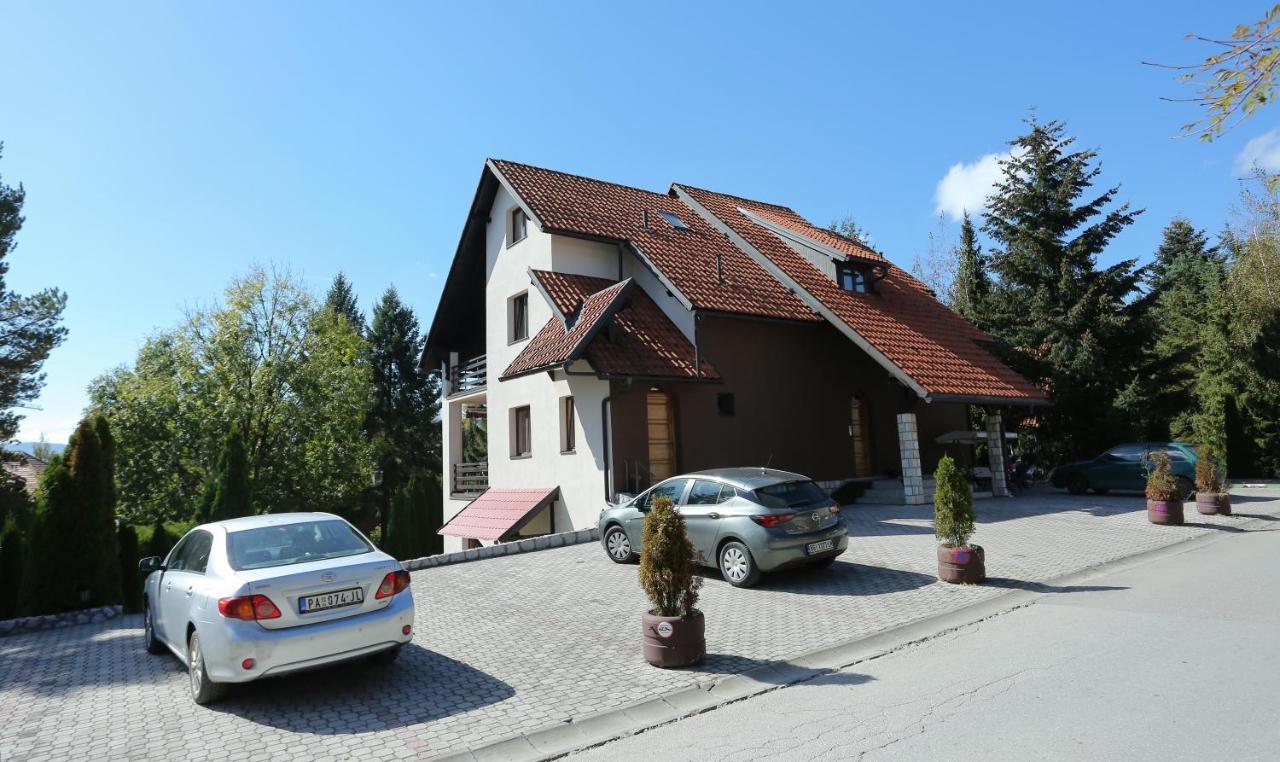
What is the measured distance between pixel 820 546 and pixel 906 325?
11.4 meters

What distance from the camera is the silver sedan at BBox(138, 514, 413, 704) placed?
565 cm

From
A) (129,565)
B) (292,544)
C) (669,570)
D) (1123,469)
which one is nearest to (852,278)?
(1123,469)

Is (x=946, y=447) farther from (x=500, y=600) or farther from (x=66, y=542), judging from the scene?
(x=66, y=542)

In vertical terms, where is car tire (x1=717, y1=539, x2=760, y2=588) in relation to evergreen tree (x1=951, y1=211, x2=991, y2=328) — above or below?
below

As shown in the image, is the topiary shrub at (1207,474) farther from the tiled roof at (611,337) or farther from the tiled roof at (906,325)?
the tiled roof at (611,337)

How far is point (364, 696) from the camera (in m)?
6.14

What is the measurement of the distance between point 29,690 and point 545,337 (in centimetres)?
1214

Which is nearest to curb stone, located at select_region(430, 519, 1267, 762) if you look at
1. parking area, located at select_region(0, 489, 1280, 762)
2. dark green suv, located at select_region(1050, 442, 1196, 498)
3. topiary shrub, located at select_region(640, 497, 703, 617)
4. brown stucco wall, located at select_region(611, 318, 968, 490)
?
parking area, located at select_region(0, 489, 1280, 762)

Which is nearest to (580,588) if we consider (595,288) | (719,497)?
(719,497)

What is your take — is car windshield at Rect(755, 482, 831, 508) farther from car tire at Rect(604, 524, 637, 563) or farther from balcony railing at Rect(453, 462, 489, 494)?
balcony railing at Rect(453, 462, 489, 494)

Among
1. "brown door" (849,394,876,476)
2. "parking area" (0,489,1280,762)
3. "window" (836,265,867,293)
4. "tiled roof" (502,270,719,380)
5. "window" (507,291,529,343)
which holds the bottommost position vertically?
"parking area" (0,489,1280,762)

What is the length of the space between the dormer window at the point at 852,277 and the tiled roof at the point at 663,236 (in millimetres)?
1866

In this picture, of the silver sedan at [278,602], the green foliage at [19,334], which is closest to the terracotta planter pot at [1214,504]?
the silver sedan at [278,602]

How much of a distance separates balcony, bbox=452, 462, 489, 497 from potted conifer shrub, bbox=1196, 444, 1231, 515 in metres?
18.1
